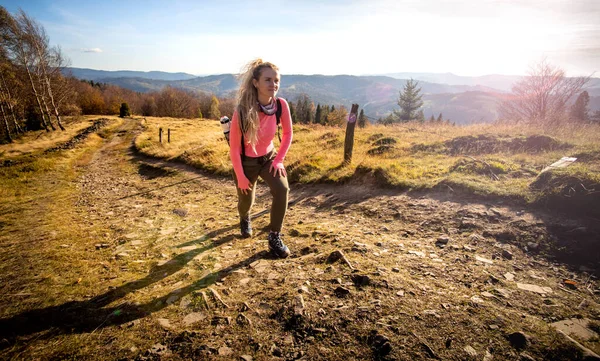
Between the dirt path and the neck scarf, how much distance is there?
6.55 ft

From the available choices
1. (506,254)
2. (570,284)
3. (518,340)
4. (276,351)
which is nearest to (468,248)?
(506,254)

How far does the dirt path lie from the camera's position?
2092mm

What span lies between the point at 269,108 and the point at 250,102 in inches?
11.1

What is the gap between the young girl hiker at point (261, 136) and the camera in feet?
11.1

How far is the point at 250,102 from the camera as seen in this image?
11.1ft

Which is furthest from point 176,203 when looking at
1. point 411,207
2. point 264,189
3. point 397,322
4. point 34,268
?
point 397,322

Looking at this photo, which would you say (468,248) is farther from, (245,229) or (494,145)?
(494,145)

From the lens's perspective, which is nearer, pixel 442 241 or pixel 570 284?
pixel 570 284

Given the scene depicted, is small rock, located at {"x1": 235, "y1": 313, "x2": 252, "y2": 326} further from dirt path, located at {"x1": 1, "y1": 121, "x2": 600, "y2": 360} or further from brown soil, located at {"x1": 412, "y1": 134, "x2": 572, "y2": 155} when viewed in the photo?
brown soil, located at {"x1": 412, "y1": 134, "x2": 572, "y2": 155}

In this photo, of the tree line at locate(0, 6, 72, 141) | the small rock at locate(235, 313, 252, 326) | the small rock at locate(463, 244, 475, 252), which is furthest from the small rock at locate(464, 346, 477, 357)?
the tree line at locate(0, 6, 72, 141)

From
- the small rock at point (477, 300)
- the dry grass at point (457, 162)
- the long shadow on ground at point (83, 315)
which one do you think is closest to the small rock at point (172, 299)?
the long shadow on ground at point (83, 315)

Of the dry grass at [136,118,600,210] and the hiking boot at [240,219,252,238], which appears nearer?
the hiking boot at [240,219,252,238]

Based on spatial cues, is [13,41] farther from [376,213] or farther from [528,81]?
[528,81]

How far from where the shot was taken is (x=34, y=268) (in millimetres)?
3381
